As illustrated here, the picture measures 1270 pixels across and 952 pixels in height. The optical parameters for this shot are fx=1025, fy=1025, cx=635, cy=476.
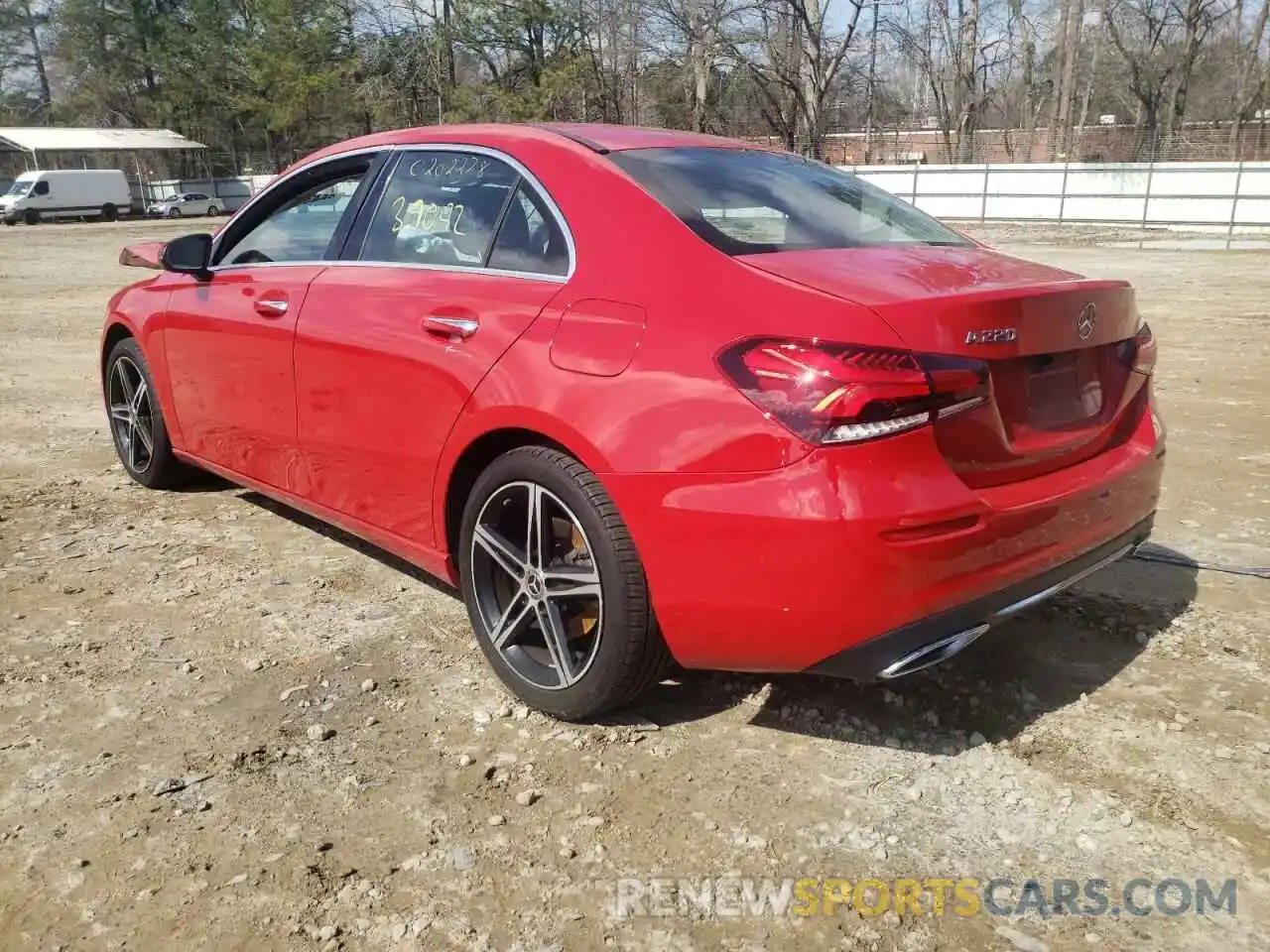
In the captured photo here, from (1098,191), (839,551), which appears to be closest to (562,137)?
(839,551)

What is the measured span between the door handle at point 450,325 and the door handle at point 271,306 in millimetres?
902

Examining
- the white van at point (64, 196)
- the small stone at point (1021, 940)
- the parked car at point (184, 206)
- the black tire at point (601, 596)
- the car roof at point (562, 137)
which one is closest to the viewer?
the small stone at point (1021, 940)

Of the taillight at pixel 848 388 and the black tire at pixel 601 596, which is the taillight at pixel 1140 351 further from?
the black tire at pixel 601 596

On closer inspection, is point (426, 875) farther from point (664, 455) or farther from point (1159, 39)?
point (1159, 39)

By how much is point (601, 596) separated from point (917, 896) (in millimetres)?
1018

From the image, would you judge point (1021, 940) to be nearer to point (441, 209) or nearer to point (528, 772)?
point (528, 772)

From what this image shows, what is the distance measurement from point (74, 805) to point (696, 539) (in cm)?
169

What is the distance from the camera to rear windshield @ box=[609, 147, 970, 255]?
2.74 meters

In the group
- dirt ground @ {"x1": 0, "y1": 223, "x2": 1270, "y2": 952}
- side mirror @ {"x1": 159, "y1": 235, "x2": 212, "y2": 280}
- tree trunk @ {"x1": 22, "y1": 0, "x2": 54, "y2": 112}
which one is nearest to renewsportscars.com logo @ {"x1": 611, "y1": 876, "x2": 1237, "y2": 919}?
dirt ground @ {"x1": 0, "y1": 223, "x2": 1270, "y2": 952}

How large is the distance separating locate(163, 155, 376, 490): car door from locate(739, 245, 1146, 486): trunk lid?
1.87 m

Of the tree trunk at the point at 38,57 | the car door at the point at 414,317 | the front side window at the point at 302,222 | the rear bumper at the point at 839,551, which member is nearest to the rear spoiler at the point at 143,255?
the front side window at the point at 302,222

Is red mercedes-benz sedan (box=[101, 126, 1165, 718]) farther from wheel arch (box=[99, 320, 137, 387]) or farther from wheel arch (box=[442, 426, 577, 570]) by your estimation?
wheel arch (box=[99, 320, 137, 387])

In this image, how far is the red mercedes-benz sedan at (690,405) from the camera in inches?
90.0

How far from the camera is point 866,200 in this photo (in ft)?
11.0
